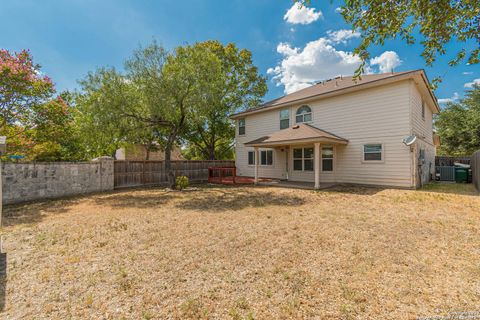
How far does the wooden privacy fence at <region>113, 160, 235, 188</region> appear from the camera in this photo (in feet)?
37.9

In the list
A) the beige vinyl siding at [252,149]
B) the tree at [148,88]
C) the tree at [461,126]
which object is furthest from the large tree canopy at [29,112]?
the tree at [461,126]

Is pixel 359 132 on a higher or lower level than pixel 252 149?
higher

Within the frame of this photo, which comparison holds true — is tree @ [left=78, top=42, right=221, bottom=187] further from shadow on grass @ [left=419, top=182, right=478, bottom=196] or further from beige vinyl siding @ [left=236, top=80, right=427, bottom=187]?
shadow on grass @ [left=419, top=182, right=478, bottom=196]

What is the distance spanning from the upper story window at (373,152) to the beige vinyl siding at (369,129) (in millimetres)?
169

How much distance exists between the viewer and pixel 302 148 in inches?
511

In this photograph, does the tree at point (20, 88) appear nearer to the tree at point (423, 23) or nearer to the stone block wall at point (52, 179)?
the stone block wall at point (52, 179)

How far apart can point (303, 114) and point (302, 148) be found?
2.10m

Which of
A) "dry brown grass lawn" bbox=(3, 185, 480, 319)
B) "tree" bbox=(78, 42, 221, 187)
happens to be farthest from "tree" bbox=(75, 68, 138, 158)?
"dry brown grass lawn" bbox=(3, 185, 480, 319)

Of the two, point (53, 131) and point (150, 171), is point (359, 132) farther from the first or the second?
point (53, 131)

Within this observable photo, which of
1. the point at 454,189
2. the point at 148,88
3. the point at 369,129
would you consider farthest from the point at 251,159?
the point at 454,189

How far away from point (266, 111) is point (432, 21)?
38.4 feet

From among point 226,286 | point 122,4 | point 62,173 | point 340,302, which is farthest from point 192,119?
point 340,302

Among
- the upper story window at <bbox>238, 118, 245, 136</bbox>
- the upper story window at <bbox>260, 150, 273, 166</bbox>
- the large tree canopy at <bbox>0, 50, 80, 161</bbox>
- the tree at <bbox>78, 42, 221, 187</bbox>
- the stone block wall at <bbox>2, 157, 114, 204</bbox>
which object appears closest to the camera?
the stone block wall at <bbox>2, 157, 114, 204</bbox>

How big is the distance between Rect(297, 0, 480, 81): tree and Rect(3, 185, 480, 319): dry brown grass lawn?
3.10 meters
